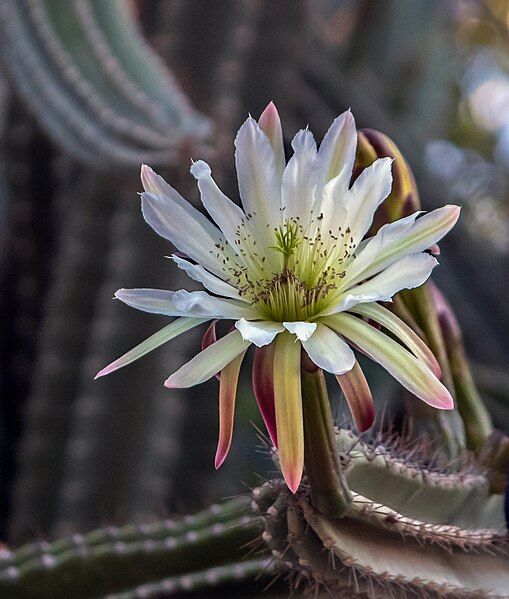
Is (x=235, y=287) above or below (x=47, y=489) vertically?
above

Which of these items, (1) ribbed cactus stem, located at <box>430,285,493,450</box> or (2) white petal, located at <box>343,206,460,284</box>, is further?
(1) ribbed cactus stem, located at <box>430,285,493,450</box>

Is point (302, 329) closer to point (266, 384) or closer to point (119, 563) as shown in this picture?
point (266, 384)

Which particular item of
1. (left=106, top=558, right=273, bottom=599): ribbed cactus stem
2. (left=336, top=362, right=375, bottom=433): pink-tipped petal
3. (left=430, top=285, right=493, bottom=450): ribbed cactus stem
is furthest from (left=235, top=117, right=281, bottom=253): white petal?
(left=106, top=558, right=273, bottom=599): ribbed cactus stem

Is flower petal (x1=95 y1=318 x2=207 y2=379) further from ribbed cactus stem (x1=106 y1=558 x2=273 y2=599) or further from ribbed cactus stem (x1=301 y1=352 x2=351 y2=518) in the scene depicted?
ribbed cactus stem (x1=106 y1=558 x2=273 y2=599)

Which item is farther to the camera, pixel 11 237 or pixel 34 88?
pixel 11 237

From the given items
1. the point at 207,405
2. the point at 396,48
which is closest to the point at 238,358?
the point at 207,405

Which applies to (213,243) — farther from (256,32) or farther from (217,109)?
(256,32)
